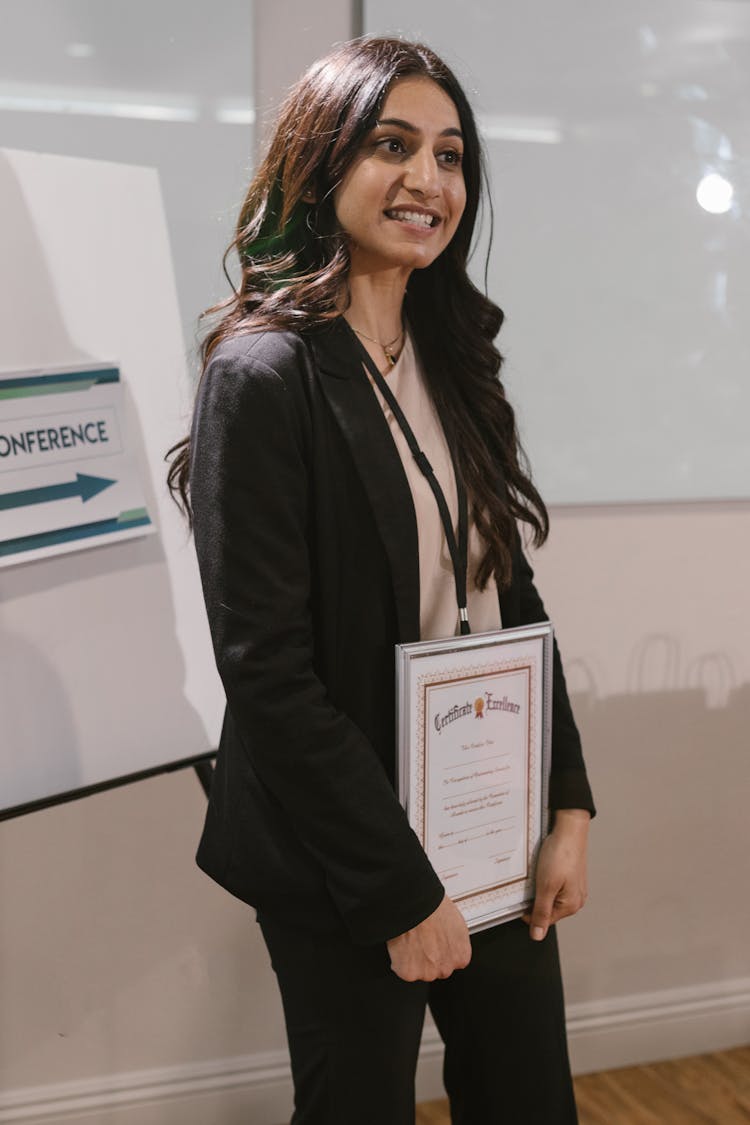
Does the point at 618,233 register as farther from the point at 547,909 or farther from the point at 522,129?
the point at 547,909

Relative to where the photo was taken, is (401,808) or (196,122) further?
(196,122)

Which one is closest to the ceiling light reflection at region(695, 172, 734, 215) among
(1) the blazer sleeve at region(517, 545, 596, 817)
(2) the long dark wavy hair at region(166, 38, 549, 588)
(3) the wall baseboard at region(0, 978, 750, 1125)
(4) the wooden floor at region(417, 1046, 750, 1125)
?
(2) the long dark wavy hair at region(166, 38, 549, 588)

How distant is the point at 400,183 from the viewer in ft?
3.82

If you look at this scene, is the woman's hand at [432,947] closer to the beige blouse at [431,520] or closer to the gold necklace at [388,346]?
the beige blouse at [431,520]

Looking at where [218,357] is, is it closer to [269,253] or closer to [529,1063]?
[269,253]

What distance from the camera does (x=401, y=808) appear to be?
1099mm

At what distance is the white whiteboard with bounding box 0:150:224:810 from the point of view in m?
1.34

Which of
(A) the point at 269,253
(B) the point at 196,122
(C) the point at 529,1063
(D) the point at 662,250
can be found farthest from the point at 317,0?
Answer: (C) the point at 529,1063

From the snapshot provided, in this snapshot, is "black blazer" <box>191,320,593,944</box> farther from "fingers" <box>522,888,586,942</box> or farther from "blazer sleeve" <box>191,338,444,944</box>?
"fingers" <box>522,888,586,942</box>

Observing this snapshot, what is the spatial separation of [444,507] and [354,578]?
0.45 feet

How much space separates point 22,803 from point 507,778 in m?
0.59

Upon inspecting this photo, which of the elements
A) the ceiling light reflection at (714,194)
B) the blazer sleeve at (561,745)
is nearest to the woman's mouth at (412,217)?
the blazer sleeve at (561,745)

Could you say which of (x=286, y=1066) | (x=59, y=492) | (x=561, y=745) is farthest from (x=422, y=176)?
(x=286, y=1066)

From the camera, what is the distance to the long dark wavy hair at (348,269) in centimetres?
116
